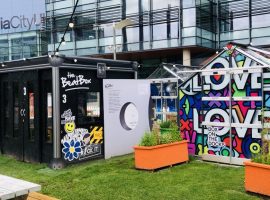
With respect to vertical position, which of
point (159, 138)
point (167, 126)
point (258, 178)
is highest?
point (167, 126)

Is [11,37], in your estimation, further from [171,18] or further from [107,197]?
[107,197]

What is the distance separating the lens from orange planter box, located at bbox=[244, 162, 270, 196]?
621cm

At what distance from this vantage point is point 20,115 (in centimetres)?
1025

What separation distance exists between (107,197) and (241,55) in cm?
494

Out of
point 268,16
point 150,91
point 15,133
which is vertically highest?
point 268,16

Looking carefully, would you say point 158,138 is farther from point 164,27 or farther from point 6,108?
point 164,27

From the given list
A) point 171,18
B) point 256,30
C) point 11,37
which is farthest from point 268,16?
point 11,37

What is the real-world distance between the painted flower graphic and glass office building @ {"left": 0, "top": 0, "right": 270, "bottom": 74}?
1704 cm

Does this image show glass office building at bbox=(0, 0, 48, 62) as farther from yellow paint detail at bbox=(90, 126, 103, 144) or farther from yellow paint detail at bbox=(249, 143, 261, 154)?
yellow paint detail at bbox=(249, 143, 261, 154)

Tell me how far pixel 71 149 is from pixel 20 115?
1.97m

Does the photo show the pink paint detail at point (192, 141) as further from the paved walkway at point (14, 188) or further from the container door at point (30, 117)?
the paved walkway at point (14, 188)

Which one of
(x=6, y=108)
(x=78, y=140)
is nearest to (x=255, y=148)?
(x=78, y=140)

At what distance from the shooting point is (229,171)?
8.29 metres

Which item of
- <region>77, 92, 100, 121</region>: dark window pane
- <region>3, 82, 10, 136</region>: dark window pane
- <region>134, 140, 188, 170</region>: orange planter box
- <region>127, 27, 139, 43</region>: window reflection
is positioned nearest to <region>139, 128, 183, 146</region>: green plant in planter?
<region>134, 140, 188, 170</region>: orange planter box
